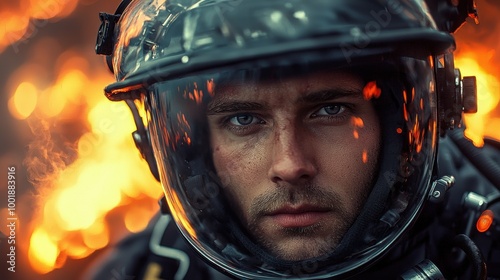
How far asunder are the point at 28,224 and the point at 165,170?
5.62 feet

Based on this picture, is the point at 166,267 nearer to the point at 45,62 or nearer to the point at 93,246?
the point at 93,246

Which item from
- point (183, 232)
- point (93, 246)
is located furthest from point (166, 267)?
Result: point (93, 246)

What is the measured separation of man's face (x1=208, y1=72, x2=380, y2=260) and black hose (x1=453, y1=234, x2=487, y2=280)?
255 millimetres

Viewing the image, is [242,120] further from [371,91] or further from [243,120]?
[371,91]

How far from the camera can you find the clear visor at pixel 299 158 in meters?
0.93

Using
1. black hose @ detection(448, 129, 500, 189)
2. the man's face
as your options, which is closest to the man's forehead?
the man's face

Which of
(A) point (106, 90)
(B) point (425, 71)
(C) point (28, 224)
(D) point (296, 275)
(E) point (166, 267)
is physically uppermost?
(A) point (106, 90)

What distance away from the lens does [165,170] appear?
1.11 m

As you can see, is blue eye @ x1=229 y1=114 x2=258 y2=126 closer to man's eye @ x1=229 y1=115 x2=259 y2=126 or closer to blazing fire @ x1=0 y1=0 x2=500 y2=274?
man's eye @ x1=229 y1=115 x2=259 y2=126

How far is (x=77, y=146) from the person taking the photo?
265 cm

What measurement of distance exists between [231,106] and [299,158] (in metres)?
0.15

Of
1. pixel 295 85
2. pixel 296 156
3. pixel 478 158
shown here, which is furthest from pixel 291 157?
pixel 478 158

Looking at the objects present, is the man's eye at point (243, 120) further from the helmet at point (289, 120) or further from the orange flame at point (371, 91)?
the orange flame at point (371, 91)

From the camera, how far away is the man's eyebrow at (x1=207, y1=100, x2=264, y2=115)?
37.0 inches
